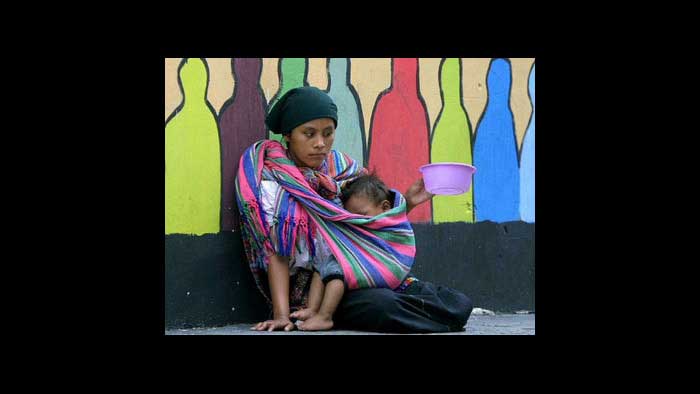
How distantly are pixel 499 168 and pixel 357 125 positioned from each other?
0.88 m

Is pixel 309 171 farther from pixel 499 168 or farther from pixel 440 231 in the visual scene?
pixel 499 168

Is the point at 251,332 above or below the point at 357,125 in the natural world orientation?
below

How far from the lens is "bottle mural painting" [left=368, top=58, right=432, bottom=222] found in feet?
14.2

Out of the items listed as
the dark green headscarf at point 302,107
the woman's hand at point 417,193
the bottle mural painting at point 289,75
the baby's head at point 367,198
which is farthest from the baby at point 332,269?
the bottle mural painting at point 289,75

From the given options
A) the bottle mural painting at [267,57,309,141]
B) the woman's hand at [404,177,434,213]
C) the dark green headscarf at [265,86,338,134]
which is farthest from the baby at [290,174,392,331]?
the bottle mural painting at [267,57,309,141]

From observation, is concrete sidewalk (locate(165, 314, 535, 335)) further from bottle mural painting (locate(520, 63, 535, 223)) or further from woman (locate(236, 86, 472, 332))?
bottle mural painting (locate(520, 63, 535, 223))

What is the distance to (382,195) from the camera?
149 inches

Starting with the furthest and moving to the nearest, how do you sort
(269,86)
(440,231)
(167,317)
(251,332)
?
(440,231) → (269,86) → (167,317) → (251,332)

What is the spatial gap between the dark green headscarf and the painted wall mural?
1.14ft

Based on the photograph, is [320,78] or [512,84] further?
[512,84]

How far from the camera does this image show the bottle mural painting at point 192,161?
3779mm

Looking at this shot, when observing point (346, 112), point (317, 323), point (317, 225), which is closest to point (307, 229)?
point (317, 225)

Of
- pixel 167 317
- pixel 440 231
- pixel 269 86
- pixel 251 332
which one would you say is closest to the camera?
pixel 251 332

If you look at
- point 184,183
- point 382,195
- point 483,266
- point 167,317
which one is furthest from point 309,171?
point 483,266
